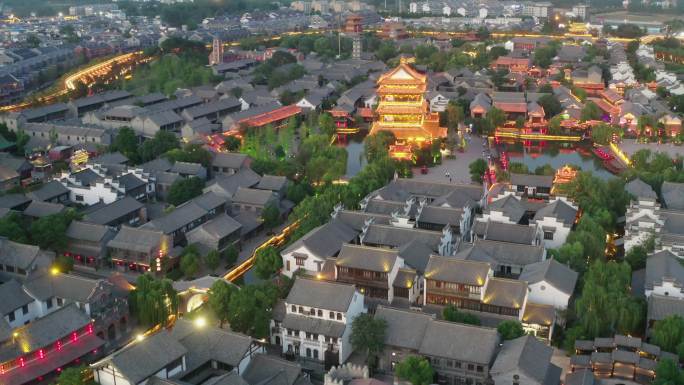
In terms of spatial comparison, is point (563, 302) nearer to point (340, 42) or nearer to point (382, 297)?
point (382, 297)

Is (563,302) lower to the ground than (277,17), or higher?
lower

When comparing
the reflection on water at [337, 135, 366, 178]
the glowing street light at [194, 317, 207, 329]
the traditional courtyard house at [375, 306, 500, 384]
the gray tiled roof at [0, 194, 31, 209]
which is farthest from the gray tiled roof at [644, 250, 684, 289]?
the gray tiled roof at [0, 194, 31, 209]

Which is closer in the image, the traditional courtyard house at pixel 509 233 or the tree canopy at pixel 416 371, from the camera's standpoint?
the tree canopy at pixel 416 371

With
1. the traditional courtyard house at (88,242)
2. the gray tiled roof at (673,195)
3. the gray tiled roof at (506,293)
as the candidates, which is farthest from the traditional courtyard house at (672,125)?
the traditional courtyard house at (88,242)

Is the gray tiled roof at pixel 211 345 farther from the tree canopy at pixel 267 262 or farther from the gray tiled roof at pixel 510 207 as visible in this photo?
the gray tiled roof at pixel 510 207

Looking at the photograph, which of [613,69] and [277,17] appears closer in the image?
[613,69]

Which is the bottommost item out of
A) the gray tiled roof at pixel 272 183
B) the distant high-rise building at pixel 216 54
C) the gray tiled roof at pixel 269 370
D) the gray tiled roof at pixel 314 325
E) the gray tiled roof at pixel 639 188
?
the gray tiled roof at pixel 269 370

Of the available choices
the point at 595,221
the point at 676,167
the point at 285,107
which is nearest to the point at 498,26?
the point at 285,107

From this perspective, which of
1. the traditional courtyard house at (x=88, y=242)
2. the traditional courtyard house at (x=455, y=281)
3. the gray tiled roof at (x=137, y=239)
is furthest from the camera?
the traditional courtyard house at (x=88, y=242)
